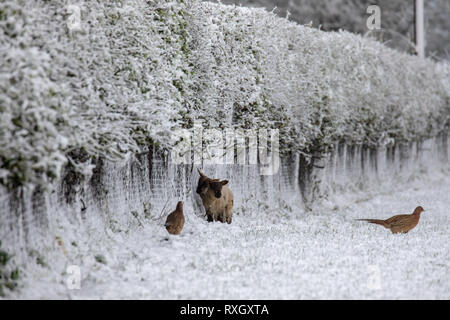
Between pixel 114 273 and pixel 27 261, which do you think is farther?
pixel 114 273

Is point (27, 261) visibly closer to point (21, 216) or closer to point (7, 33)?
point (21, 216)

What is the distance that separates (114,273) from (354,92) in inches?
312

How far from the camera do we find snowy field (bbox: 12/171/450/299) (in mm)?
4469

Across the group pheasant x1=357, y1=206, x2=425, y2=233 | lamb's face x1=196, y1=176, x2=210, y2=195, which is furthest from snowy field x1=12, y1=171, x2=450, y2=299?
lamb's face x1=196, y1=176, x2=210, y2=195

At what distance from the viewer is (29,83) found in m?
4.30

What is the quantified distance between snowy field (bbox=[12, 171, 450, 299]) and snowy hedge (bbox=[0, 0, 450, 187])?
33.6 inches

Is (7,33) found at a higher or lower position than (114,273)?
higher

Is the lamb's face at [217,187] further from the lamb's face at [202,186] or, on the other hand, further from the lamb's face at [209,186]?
the lamb's face at [202,186]

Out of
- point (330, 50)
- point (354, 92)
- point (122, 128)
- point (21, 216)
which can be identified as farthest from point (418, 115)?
point (21, 216)

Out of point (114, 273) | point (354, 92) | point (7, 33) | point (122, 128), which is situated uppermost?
point (354, 92)
